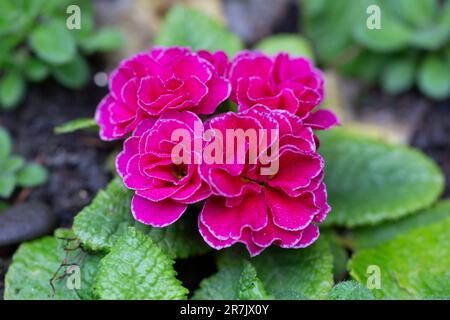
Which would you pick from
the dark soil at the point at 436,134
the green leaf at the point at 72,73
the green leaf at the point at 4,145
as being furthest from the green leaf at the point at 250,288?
the dark soil at the point at 436,134

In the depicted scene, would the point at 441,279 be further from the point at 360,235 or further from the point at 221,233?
the point at 221,233

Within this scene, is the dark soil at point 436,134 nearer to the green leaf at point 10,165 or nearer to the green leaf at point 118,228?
the green leaf at point 118,228

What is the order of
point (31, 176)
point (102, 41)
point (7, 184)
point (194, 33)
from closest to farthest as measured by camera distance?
point (7, 184) → point (31, 176) → point (194, 33) → point (102, 41)

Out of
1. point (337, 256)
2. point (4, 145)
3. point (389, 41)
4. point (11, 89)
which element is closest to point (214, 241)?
point (337, 256)

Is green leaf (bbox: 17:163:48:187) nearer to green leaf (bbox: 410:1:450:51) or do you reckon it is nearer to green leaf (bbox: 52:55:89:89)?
green leaf (bbox: 52:55:89:89)

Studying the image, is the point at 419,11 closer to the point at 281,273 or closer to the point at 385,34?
the point at 385,34
